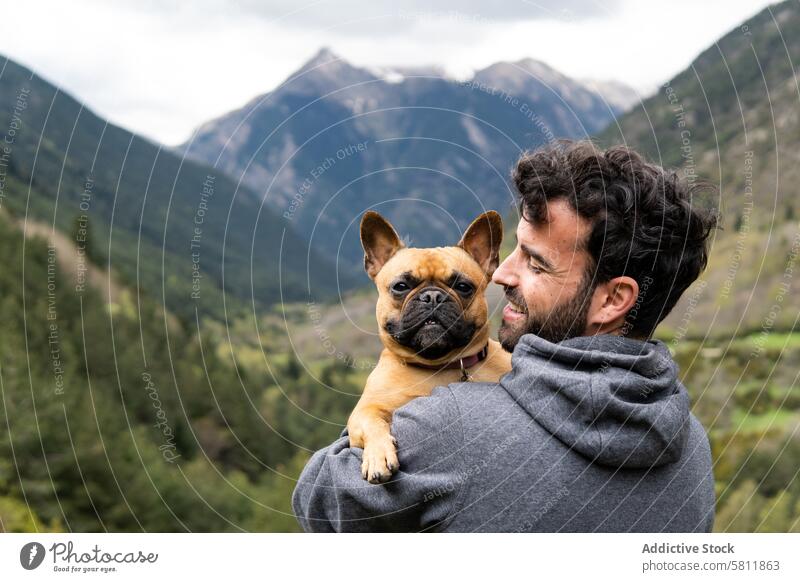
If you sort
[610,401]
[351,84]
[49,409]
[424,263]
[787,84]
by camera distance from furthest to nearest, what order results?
[787,84] < [49,409] < [351,84] < [424,263] < [610,401]

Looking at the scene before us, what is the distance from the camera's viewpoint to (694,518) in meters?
4.39

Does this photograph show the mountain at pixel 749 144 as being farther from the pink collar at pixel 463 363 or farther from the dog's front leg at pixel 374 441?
the dog's front leg at pixel 374 441

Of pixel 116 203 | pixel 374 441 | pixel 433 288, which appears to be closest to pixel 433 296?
pixel 433 288

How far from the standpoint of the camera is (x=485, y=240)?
5656 mm

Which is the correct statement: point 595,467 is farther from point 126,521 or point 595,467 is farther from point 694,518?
point 126,521

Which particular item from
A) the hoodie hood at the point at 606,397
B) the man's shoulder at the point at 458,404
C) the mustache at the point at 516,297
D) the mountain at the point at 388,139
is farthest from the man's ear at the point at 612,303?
the mountain at the point at 388,139

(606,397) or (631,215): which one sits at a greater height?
(631,215)

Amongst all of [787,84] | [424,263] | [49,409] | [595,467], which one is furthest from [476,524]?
[787,84]

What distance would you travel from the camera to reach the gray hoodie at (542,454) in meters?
3.87

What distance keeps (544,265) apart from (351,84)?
10.3 feet

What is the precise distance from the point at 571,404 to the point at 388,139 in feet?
9.94

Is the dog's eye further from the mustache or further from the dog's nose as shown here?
the mustache

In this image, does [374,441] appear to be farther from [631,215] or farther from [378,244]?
[378,244]

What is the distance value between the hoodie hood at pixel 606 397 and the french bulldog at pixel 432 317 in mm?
1121
